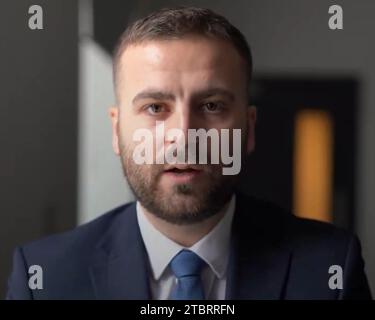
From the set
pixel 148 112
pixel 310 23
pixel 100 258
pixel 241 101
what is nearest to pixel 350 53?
pixel 310 23

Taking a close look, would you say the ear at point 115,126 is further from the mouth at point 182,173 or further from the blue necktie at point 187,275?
the blue necktie at point 187,275

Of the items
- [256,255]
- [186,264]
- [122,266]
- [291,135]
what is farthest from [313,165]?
[122,266]

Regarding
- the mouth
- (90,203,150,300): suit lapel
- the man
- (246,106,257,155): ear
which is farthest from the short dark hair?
(90,203,150,300): suit lapel

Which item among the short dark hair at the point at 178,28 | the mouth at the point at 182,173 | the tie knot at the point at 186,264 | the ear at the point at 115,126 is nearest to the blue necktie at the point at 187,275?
the tie knot at the point at 186,264

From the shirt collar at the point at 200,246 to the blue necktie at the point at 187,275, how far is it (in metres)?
0.01

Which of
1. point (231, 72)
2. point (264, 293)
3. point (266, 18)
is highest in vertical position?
point (266, 18)

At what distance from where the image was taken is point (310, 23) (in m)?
1.17

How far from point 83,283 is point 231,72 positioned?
523mm

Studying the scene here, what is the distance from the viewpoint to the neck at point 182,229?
3.78 ft

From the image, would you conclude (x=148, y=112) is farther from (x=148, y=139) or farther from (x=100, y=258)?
(x=100, y=258)

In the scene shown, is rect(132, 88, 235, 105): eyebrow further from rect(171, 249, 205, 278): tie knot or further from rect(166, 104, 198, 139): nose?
rect(171, 249, 205, 278): tie knot

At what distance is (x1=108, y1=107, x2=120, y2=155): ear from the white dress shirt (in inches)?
5.0

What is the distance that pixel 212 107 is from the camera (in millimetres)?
1121

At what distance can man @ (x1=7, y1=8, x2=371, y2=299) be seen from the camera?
1.11 m
